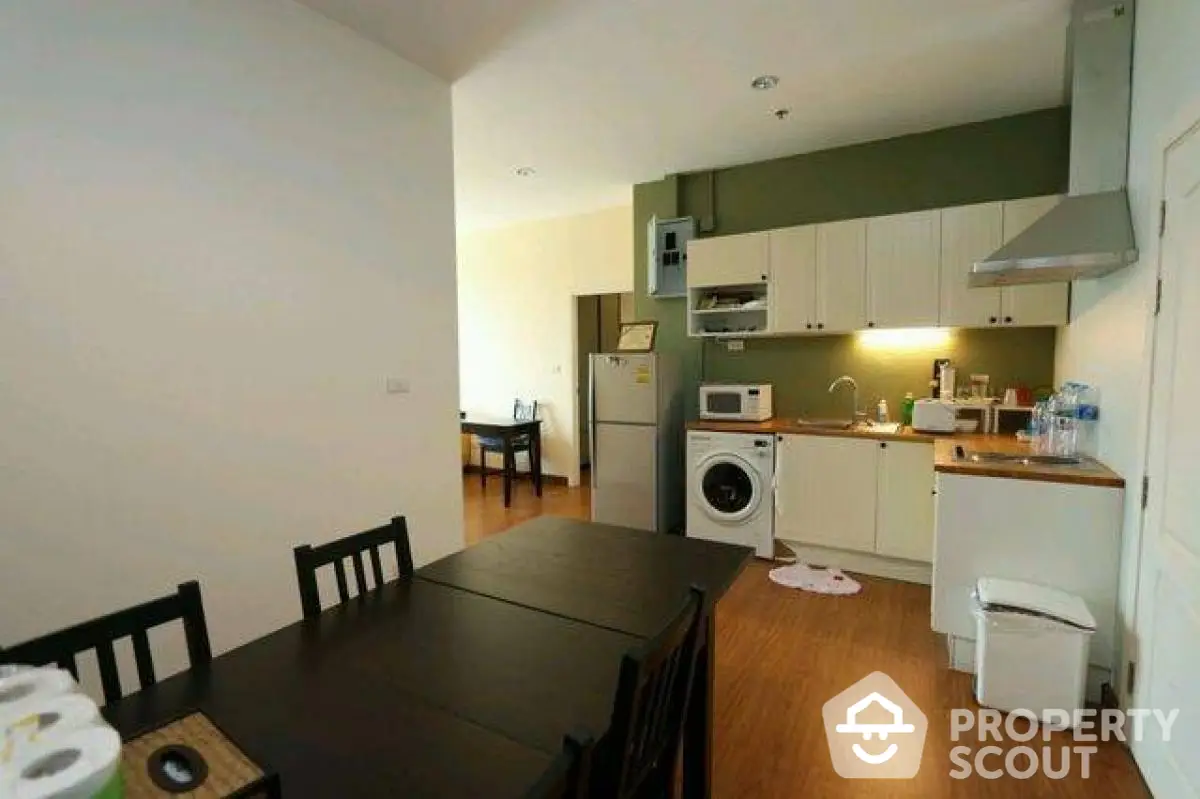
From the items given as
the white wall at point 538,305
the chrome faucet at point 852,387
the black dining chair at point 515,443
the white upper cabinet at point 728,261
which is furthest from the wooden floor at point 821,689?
the white wall at point 538,305

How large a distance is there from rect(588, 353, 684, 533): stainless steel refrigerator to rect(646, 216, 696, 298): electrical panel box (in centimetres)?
67

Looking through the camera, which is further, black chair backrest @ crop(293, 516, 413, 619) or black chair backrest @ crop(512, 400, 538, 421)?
black chair backrest @ crop(512, 400, 538, 421)

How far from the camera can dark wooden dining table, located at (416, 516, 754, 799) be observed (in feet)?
4.68

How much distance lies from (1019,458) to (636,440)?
7.60 feet

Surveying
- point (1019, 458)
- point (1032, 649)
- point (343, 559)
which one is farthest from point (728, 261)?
point (343, 559)

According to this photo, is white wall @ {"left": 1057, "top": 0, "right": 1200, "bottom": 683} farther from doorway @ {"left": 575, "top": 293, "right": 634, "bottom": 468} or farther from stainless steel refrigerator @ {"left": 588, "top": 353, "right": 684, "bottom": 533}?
doorway @ {"left": 575, "top": 293, "right": 634, "bottom": 468}

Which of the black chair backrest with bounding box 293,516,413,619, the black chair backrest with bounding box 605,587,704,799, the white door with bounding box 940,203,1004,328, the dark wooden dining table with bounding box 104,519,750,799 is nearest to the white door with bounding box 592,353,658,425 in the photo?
the white door with bounding box 940,203,1004,328

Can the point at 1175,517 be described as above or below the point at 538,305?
below

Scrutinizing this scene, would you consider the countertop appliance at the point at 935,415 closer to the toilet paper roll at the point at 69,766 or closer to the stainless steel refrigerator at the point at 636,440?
the stainless steel refrigerator at the point at 636,440

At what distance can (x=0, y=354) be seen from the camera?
164 centimetres

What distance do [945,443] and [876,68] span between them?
1949mm

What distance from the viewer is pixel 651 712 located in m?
1.09

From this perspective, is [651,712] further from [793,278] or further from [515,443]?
[515,443]

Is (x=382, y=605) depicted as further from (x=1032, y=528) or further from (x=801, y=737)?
(x=1032, y=528)
